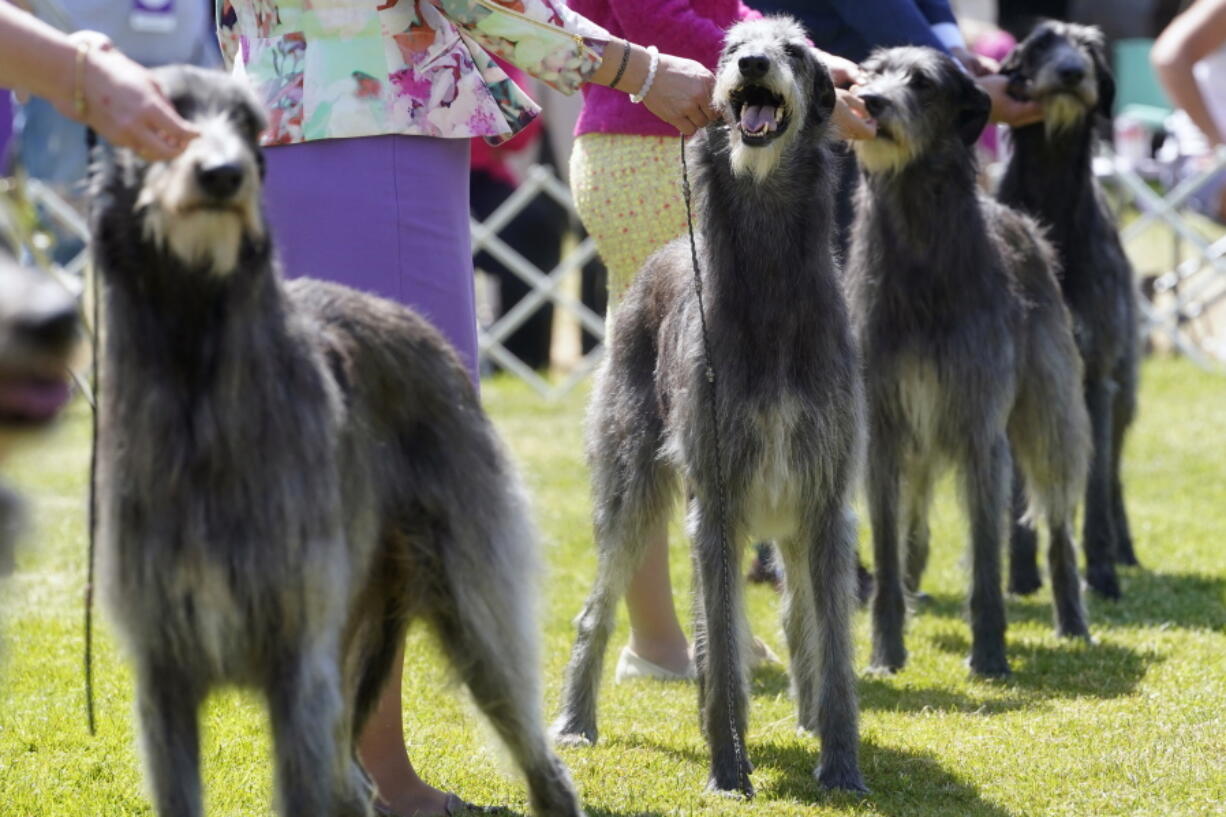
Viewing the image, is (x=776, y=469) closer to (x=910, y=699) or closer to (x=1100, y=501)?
(x=910, y=699)

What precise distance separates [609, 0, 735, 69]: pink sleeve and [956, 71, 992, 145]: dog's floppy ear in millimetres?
997

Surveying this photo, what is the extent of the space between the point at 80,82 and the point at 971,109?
3251mm

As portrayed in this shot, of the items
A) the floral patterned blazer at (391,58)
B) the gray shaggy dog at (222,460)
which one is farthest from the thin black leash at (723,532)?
the gray shaggy dog at (222,460)

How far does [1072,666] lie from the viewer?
5.65 metres

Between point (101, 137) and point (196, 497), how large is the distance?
2.03 ft

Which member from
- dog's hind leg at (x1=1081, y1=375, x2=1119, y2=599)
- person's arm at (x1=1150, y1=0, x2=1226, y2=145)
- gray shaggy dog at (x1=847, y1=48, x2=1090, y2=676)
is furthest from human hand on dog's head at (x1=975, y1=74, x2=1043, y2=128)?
person's arm at (x1=1150, y1=0, x2=1226, y2=145)

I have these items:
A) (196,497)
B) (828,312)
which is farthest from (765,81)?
(196,497)

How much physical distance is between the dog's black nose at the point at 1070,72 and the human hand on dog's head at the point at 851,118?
1.43 m

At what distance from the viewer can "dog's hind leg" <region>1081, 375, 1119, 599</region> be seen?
6664mm

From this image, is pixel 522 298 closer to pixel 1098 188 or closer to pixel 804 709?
pixel 1098 188

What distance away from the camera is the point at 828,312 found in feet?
13.7

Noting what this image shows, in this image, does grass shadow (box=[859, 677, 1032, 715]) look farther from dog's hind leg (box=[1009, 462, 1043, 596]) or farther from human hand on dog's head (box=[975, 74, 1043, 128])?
human hand on dog's head (box=[975, 74, 1043, 128])

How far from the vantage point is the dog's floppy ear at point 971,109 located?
17.7 feet

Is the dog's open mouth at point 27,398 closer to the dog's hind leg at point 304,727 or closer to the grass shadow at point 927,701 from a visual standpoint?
the dog's hind leg at point 304,727
